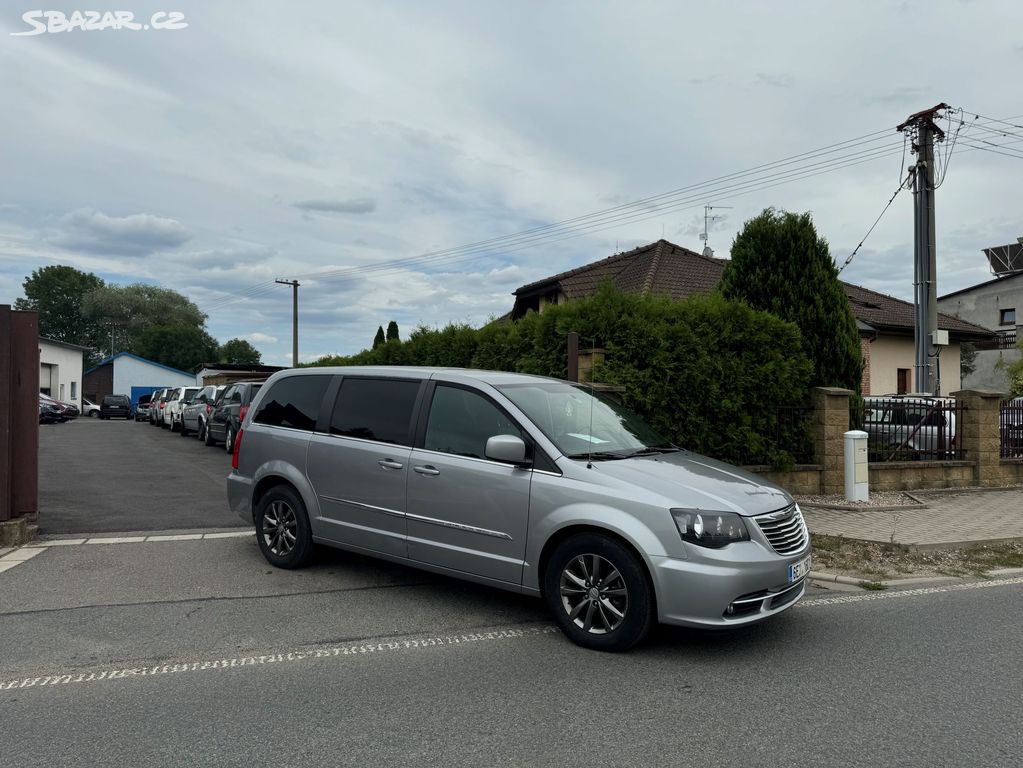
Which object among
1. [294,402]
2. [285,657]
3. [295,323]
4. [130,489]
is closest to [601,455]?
[285,657]

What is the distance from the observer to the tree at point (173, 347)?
91.1 metres

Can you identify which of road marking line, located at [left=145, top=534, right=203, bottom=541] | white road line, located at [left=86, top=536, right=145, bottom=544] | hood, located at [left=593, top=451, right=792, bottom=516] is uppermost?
hood, located at [left=593, top=451, right=792, bottom=516]

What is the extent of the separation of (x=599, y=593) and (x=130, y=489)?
30.5 ft

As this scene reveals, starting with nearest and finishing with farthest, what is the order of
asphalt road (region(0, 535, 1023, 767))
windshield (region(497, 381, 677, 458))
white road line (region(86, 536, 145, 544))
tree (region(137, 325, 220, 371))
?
asphalt road (region(0, 535, 1023, 767)) < windshield (region(497, 381, 677, 458)) < white road line (region(86, 536, 145, 544)) < tree (region(137, 325, 220, 371))

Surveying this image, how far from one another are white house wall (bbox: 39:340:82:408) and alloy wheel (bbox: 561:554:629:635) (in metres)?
52.9

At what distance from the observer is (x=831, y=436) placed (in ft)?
36.4

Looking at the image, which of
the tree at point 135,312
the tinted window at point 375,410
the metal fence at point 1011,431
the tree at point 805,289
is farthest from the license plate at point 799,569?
the tree at point 135,312

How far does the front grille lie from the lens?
4.61 m

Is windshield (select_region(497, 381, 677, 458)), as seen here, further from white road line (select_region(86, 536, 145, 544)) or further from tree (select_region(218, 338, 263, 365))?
tree (select_region(218, 338, 263, 365))

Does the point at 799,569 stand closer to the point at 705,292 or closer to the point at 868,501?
the point at 868,501

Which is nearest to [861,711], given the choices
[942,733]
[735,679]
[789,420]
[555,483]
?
[942,733]

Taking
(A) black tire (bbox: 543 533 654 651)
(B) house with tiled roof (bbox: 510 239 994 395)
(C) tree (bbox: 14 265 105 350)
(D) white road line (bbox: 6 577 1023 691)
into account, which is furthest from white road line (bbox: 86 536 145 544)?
(C) tree (bbox: 14 265 105 350)

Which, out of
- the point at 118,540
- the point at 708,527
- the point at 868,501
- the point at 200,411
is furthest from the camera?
the point at 200,411

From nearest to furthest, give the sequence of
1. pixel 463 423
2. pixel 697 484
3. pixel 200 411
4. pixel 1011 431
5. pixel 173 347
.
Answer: pixel 697 484 < pixel 463 423 < pixel 1011 431 < pixel 200 411 < pixel 173 347
